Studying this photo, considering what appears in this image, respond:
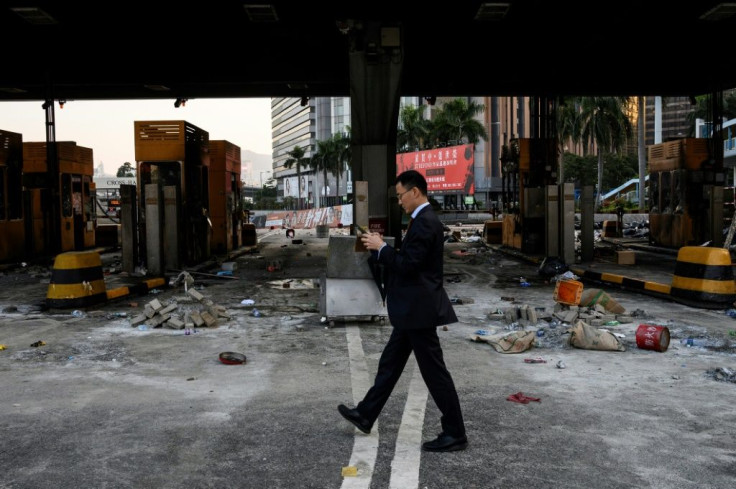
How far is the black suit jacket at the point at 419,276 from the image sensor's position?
4.48m

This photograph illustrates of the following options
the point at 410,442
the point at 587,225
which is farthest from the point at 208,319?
the point at 587,225

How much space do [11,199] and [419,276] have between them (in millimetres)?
19441

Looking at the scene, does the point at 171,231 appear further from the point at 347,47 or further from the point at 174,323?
the point at 174,323

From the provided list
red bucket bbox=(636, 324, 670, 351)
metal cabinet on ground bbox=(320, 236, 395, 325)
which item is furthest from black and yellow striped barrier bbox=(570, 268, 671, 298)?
metal cabinet on ground bbox=(320, 236, 395, 325)

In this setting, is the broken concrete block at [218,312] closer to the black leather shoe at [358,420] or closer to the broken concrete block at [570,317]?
the broken concrete block at [570,317]

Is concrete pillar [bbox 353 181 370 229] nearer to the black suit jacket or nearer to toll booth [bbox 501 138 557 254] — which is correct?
the black suit jacket

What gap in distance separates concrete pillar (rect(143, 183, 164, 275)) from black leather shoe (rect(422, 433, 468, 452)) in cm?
1196

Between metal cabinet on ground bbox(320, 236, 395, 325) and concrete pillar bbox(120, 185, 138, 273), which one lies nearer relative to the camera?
metal cabinet on ground bbox(320, 236, 395, 325)

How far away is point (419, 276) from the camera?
179 inches

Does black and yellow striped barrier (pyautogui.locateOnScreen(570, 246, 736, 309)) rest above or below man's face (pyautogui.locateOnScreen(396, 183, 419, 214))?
below

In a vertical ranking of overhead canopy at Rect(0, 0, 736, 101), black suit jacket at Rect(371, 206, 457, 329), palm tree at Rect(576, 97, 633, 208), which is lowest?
black suit jacket at Rect(371, 206, 457, 329)

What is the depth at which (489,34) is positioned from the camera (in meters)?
19.2

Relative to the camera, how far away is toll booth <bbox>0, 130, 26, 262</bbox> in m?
19.6

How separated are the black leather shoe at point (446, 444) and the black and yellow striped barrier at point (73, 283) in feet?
27.8
